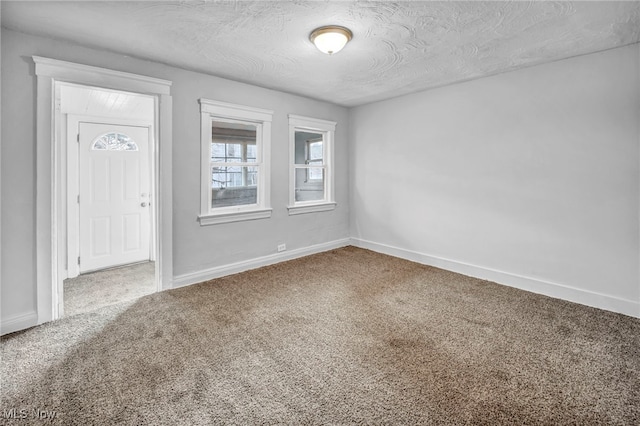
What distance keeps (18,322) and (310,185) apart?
4.15m

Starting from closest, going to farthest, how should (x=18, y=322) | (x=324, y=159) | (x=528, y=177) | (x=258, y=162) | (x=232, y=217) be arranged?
(x=18, y=322), (x=528, y=177), (x=232, y=217), (x=258, y=162), (x=324, y=159)

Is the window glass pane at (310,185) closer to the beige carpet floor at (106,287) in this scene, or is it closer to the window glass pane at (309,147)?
the window glass pane at (309,147)

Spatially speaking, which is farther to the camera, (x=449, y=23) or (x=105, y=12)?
(x=449, y=23)

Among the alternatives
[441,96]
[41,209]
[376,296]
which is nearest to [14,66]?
[41,209]

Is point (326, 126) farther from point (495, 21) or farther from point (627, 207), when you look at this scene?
point (627, 207)

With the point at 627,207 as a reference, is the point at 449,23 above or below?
above

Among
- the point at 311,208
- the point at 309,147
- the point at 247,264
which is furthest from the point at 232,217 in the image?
the point at 309,147

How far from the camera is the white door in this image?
13.7 ft

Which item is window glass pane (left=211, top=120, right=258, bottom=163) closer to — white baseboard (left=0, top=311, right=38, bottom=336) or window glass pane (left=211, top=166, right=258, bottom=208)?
window glass pane (left=211, top=166, right=258, bottom=208)

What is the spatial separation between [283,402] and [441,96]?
3990mm

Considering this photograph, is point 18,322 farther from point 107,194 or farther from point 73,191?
point 107,194

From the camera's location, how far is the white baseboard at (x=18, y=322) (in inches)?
98.3

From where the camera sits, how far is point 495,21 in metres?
2.36

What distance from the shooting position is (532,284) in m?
3.46
